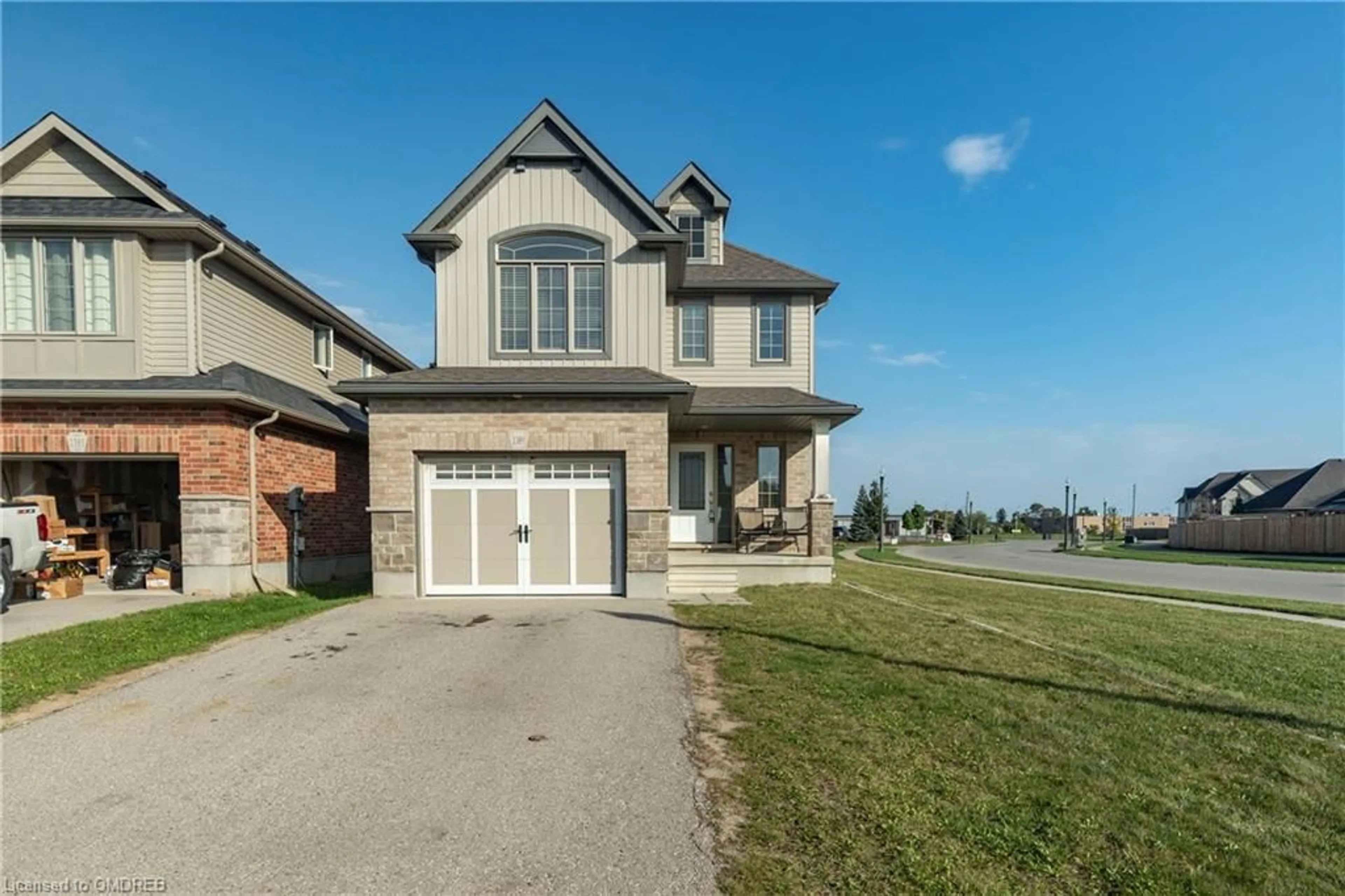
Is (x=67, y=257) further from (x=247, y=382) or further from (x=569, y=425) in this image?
(x=569, y=425)

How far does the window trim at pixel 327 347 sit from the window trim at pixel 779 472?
461 inches

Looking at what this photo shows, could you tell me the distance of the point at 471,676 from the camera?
259 inches

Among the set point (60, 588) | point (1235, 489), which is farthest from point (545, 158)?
point (1235, 489)

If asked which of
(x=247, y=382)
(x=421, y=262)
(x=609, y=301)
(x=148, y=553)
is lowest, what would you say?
(x=148, y=553)

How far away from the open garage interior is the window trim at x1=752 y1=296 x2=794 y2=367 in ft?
40.0

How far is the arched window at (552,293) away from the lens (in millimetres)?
12484

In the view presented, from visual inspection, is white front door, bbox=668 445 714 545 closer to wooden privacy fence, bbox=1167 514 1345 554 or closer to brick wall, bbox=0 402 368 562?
brick wall, bbox=0 402 368 562

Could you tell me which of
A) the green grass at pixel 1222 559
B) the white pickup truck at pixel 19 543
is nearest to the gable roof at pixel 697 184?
the white pickup truck at pixel 19 543

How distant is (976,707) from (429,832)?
4.48 metres

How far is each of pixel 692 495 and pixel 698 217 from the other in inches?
290

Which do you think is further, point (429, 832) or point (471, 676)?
point (471, 676)

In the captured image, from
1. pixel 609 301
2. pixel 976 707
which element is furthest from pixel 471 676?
pixel 609 301

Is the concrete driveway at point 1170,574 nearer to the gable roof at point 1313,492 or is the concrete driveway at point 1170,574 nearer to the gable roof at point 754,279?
the gable roof at point 754,279

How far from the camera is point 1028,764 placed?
4.43 metres
